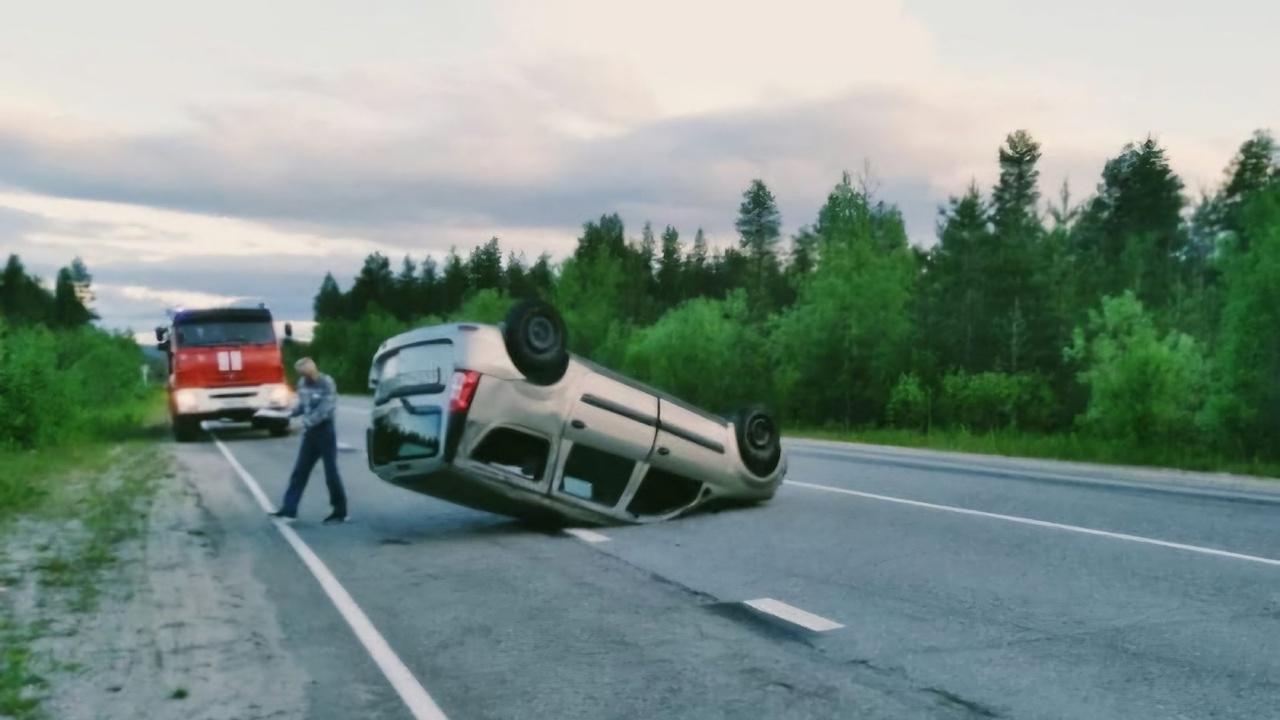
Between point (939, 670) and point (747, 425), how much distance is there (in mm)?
6609

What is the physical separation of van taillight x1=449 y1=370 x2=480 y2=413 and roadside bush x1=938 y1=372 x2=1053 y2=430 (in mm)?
25307

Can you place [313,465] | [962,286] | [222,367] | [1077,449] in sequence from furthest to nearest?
[962,286] → [222,367] → [1077,449] → [313,465]

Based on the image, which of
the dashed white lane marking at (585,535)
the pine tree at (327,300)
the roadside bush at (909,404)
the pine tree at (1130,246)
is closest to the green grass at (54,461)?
the dashed white lane marking at (585,535)

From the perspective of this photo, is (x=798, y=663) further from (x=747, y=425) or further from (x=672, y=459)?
(x=747, y=425)

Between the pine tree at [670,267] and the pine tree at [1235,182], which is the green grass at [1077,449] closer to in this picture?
the pine tree at [1235,182]

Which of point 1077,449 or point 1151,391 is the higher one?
point 1151,391

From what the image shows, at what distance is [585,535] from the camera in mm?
10578

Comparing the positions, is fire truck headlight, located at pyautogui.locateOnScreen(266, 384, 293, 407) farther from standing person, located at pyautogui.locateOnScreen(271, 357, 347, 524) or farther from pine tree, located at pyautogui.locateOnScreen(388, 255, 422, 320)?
pine tree, located at pyautogui.locateOnScreen(388, 255, 422, 320)

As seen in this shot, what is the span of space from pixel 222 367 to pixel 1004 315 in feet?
97.2

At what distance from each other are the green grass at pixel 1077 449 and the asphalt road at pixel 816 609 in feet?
15.1

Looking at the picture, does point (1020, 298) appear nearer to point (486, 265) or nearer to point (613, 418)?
point (486, 265)

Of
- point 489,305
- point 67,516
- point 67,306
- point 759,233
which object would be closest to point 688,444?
point 67,516

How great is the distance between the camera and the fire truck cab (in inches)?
1058

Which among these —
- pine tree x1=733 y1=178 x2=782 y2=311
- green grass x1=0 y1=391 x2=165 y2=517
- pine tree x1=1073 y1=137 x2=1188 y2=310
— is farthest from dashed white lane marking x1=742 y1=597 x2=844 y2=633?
pine tree x1=733 y1=178 x2=782 y2=311
